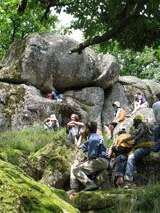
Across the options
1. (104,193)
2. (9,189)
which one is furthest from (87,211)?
(9,189)

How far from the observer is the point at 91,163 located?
12.0 meters

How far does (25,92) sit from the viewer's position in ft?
88.8

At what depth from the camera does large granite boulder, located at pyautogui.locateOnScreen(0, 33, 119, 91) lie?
28172mm

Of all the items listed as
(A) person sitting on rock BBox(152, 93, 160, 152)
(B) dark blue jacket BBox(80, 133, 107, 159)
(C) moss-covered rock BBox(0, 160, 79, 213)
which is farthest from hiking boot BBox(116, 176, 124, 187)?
(C) moss-covered rock BBox(0, 160, 79, 213)

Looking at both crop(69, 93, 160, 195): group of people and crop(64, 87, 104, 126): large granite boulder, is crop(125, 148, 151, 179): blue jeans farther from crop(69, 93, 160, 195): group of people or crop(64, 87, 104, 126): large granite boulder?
crop(64, 87, 104, 126): large granite boulder

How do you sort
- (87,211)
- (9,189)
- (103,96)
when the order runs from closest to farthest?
(9,189) < (87,211) < (103,96)

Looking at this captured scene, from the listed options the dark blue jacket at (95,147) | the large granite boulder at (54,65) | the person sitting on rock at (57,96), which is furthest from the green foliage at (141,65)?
the dark blue jacket at (95,147)

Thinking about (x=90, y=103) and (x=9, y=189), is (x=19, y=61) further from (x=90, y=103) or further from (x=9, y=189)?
(x=9, y=189)

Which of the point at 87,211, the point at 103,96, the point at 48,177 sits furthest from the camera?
the point at 103,96

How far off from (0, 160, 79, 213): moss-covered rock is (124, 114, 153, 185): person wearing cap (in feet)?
24.7

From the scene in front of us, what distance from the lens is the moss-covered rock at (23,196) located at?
153 inches

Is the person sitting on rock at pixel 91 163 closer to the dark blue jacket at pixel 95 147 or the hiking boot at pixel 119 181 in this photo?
the dark blue jacket at pixel 95 147

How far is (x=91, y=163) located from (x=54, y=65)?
17797mm

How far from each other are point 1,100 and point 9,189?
896 inches
